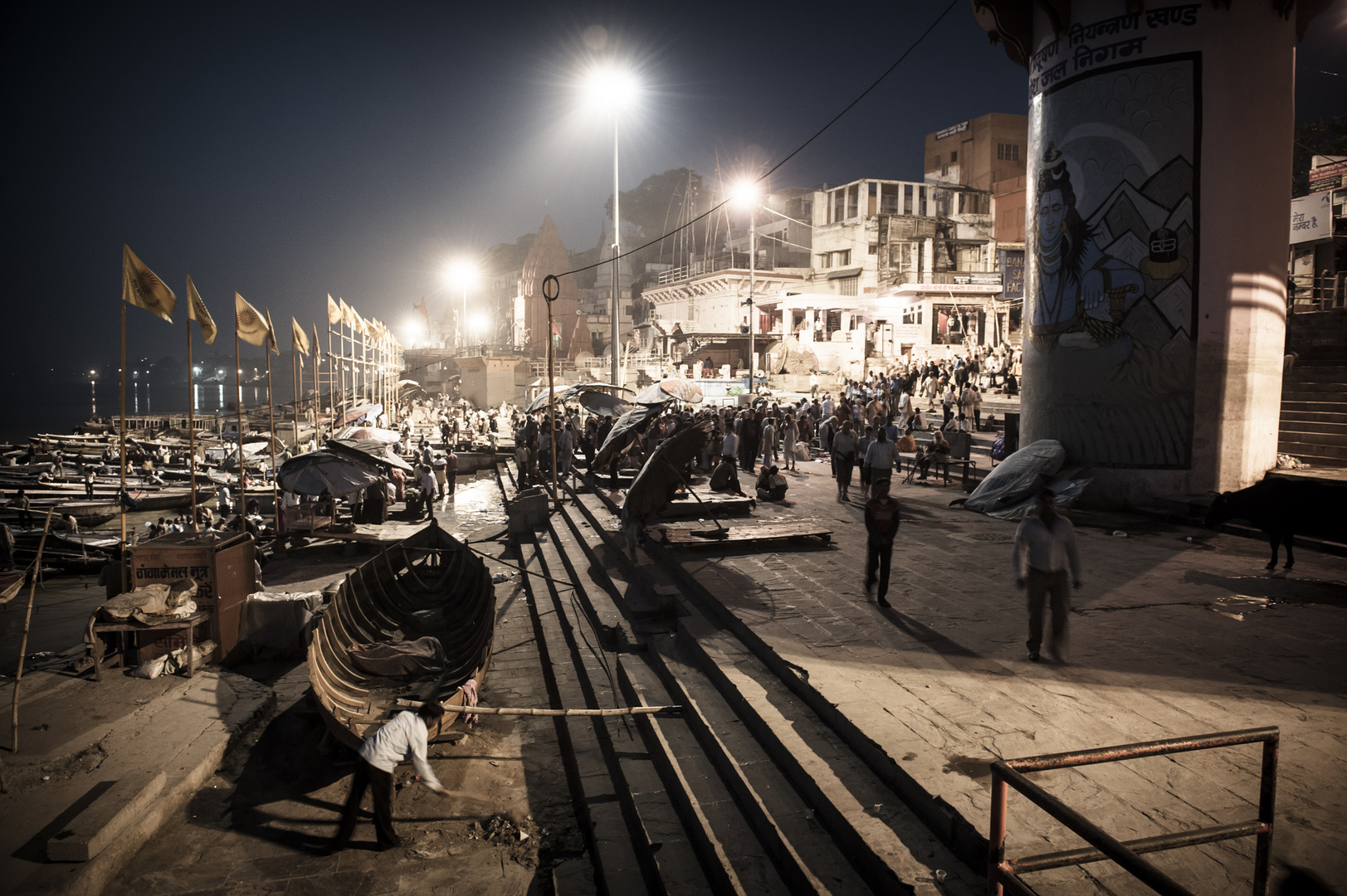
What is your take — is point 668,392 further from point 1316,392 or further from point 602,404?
point 1316,392

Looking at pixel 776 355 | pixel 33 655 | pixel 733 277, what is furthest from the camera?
pixel 733 277

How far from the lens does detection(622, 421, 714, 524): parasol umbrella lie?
983 centimetres

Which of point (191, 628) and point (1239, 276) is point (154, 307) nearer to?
point (191, 628)

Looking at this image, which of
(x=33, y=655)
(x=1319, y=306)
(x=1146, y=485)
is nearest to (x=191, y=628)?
(x=33, y=655)

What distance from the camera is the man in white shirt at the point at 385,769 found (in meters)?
5.25

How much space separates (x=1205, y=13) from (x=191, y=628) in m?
17.2

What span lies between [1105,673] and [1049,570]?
2.83 ft

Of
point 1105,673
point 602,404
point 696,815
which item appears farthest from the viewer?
point 602,404

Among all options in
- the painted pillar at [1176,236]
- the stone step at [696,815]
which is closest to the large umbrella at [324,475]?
the stone step at [696,815]

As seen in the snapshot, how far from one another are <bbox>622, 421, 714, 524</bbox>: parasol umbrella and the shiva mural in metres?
7.49

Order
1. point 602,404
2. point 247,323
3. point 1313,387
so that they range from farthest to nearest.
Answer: point 602,404 < point 247,323 < point 1313,387

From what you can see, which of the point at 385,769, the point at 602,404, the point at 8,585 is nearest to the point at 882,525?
the point at 385,769

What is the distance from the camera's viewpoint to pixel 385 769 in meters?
5.27

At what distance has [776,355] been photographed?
4425 centimetres
